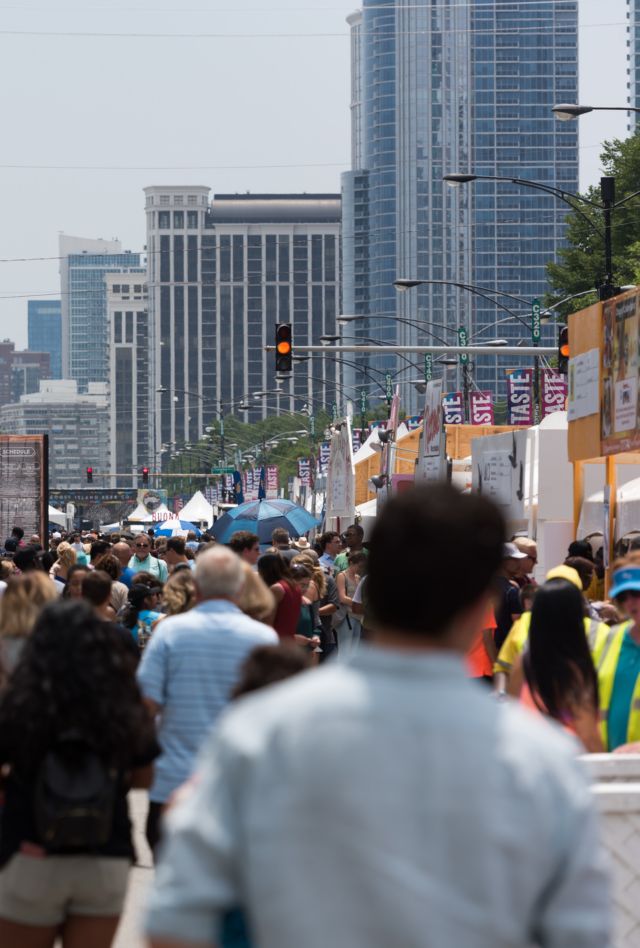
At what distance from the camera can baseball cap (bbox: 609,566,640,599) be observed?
22.6 ft

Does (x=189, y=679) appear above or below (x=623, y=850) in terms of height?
above

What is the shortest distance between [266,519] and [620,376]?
21.4ft

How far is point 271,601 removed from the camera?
8.05 metres

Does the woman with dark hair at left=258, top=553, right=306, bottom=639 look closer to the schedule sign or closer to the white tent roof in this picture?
the schedule sign

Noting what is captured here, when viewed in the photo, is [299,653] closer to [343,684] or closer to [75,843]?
[75,843]

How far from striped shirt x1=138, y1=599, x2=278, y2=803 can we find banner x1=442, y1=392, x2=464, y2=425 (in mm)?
38883

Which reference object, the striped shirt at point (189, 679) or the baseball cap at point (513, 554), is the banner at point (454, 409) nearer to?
the baseball cap at point (513, 554)

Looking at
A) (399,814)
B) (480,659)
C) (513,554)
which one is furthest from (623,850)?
(513,554)

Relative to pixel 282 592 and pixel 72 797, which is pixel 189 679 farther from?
pixel 282 592

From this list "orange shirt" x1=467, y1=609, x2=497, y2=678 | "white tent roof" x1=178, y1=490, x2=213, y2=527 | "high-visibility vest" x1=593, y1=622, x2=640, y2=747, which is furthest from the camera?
"white tent roof" x1=178, y1=490, x2=213, y2=527

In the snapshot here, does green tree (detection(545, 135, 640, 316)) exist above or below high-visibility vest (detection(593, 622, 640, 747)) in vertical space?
above

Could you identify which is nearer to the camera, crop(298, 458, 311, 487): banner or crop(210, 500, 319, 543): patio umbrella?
crop(210, 500, 319, 543): patio umbrella

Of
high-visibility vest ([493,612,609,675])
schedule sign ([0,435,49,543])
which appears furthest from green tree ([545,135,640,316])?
high-visibility vest ([493,612,609,675])

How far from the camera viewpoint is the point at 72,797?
15.8ft
